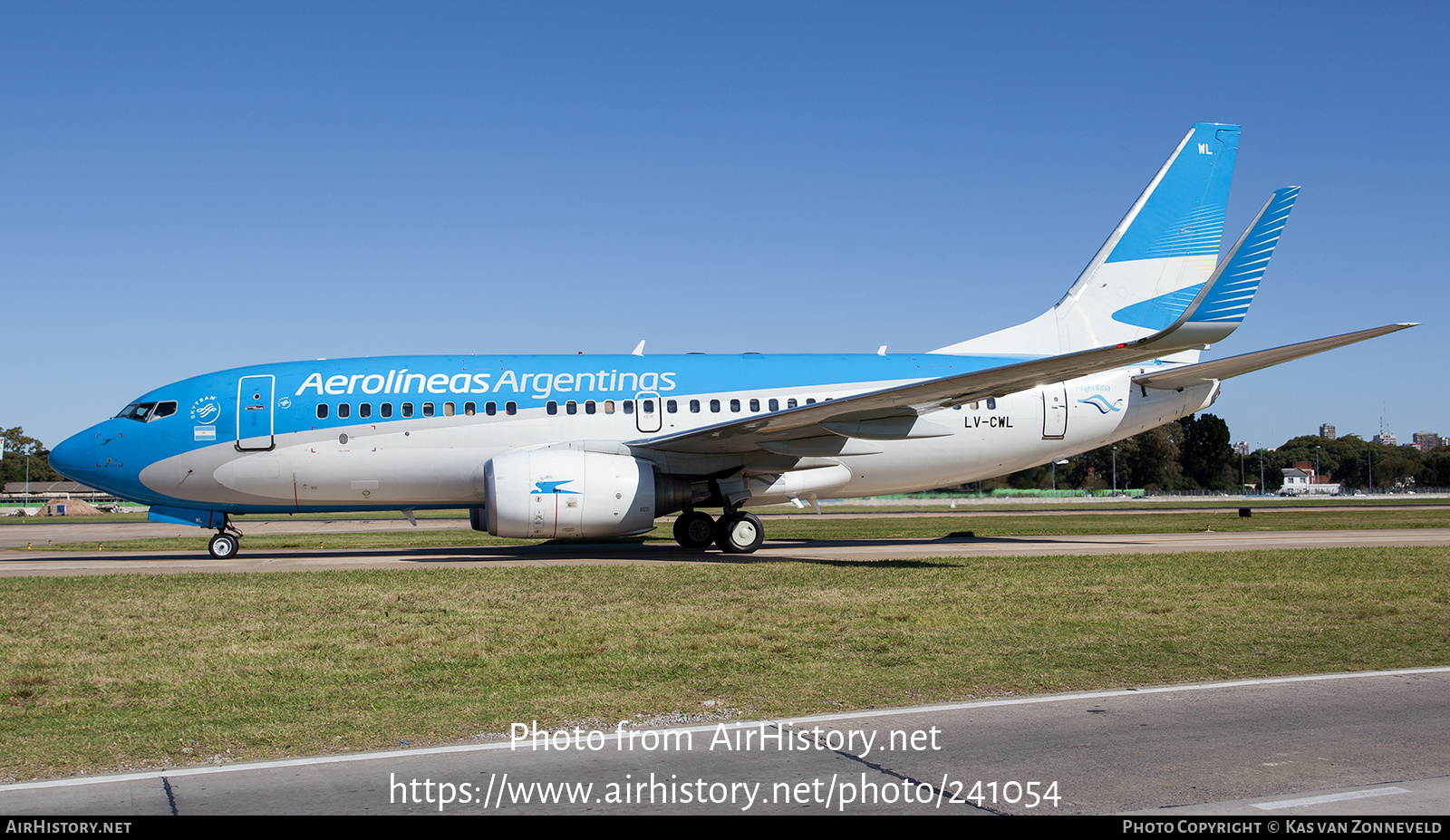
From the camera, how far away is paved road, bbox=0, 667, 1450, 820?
16.4ft

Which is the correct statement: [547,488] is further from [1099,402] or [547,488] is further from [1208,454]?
[1208,454]

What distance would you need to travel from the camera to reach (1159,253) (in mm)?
23516

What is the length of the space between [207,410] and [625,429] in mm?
7748

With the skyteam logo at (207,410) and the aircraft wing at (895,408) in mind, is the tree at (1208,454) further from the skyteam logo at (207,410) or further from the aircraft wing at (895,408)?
the skyteam logo at (207,410)

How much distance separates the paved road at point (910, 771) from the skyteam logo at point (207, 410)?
15720mm

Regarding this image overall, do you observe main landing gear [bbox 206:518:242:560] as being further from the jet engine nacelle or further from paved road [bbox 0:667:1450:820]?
paved road [bbox 0:667:1450:820]

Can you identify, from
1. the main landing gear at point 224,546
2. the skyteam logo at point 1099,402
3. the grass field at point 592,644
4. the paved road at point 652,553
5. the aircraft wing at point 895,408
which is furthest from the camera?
the skyteam logo at point 1099,402

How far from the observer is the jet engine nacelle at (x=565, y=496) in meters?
18.1

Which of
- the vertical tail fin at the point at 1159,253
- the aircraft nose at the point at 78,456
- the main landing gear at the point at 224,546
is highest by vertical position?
the vertical tail fin at the point at 1159,253

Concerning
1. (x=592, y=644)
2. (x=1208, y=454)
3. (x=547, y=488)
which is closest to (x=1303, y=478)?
(x=1208, y=454)

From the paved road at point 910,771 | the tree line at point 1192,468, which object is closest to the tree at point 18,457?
the tree line at point 1192,468

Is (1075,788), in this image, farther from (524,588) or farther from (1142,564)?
(1142,564)

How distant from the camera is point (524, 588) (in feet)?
45.3

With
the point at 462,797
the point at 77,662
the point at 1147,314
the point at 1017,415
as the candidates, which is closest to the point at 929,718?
the point at 462,797
